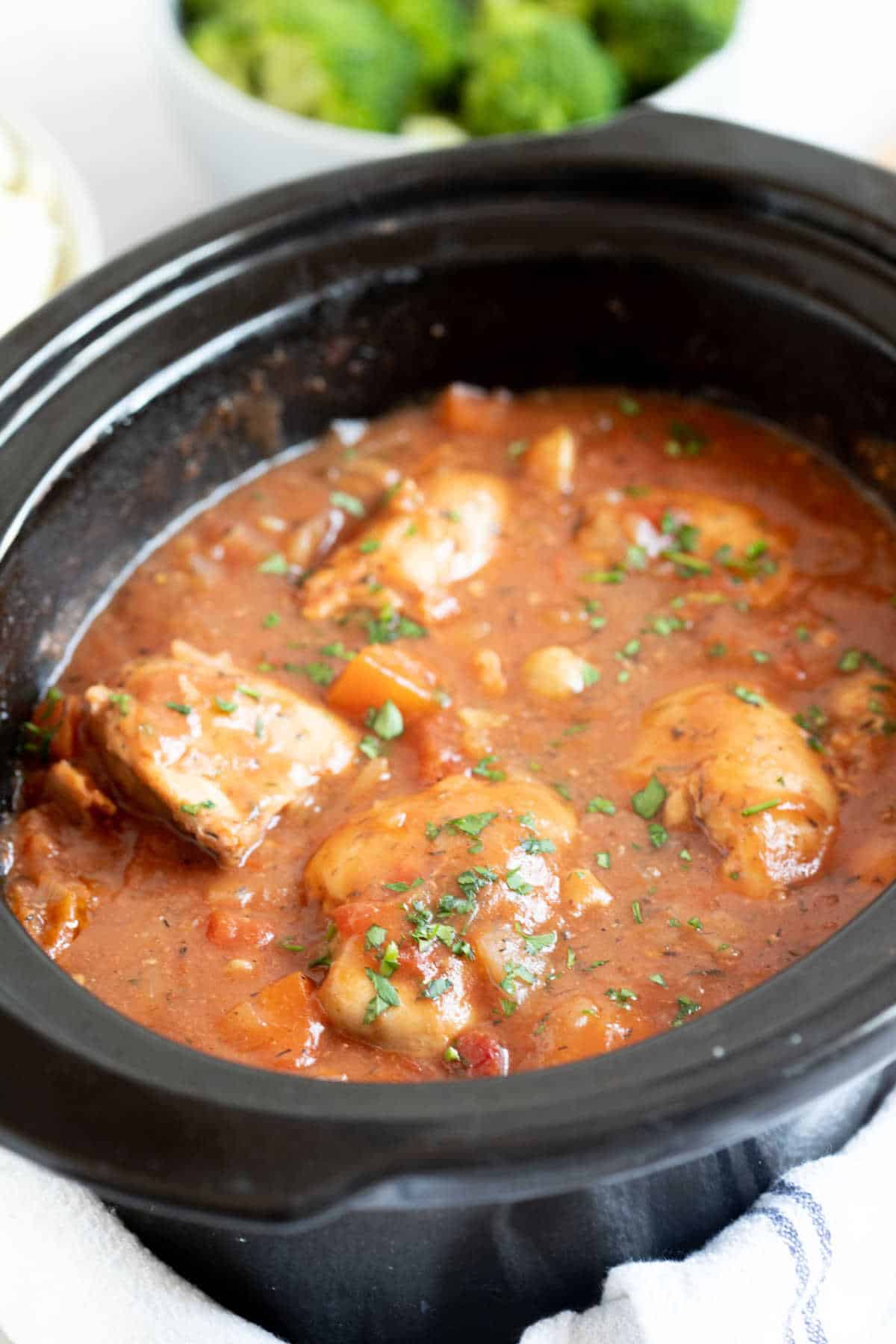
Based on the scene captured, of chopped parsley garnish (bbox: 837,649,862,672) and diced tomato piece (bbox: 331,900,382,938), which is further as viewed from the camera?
chopped parsley garnish (bbox: 837,649,862,672)

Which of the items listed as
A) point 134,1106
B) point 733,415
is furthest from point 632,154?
point 134,1106

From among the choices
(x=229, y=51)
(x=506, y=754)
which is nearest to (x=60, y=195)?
(x=229, y=51)

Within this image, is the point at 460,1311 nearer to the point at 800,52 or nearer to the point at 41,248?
the point at 41,248

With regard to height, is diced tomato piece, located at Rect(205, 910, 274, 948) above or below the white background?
below

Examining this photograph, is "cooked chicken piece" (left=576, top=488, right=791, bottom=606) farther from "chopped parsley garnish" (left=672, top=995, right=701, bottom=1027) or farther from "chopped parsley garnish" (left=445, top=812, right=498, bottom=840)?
"chopped parsley garnish" (left=672, top=995, right=701, bottom=1027)

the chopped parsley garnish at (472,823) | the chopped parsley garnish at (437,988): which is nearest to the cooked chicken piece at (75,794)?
the chopped parsley garnish at (472,823)

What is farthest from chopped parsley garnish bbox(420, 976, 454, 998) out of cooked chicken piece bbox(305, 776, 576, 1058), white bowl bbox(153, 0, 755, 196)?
white bowl bbox(153, 0, 755, 196)

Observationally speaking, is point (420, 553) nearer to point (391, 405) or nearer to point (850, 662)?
point (391, 405)
